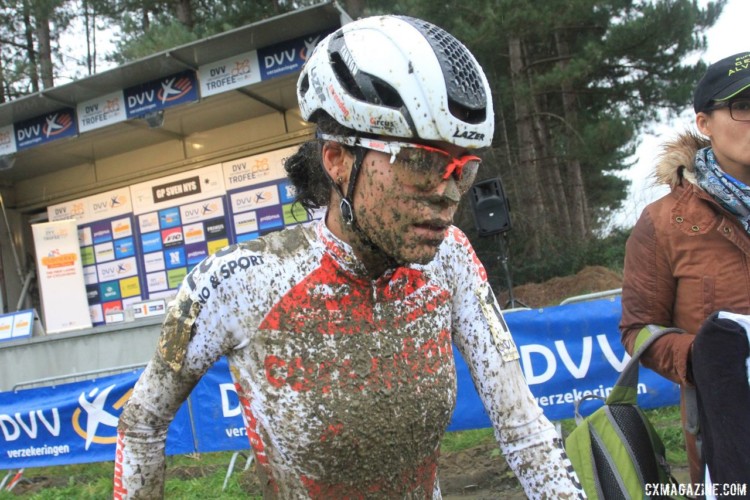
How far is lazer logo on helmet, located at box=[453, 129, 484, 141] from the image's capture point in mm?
1309

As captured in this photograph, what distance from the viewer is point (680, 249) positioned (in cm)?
224

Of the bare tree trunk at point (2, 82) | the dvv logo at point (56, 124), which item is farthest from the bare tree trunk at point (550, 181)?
the bare tree trunk at point (2, 82)

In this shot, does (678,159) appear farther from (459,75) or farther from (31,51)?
(31,51)

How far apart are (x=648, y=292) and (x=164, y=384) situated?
177cm

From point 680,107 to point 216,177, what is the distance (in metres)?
10.8

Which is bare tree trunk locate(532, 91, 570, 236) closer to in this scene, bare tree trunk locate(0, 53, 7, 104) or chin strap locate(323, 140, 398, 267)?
bare tree trunk locate(0, 53, 7, 104)

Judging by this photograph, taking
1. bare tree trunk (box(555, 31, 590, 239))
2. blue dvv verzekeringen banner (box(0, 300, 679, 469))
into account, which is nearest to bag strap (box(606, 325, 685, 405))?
blue dvv verzekeringen banner (box(0, 300, 679, 469))

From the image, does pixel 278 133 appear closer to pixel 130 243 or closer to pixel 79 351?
pixel 130 243

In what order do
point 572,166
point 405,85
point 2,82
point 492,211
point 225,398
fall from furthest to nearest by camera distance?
point 572,166 < point 2,82 < point 492,211 < point 225,398 < point 405,85

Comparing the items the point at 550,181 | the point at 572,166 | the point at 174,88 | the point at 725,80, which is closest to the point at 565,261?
the point at 550,181

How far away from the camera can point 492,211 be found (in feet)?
32.0

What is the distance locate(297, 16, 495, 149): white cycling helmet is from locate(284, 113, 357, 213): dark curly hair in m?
0.05

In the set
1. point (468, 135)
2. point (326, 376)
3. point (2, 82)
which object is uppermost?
point (2, 82)

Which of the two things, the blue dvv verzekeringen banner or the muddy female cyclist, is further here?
the blue dvv verzekeringen banner
